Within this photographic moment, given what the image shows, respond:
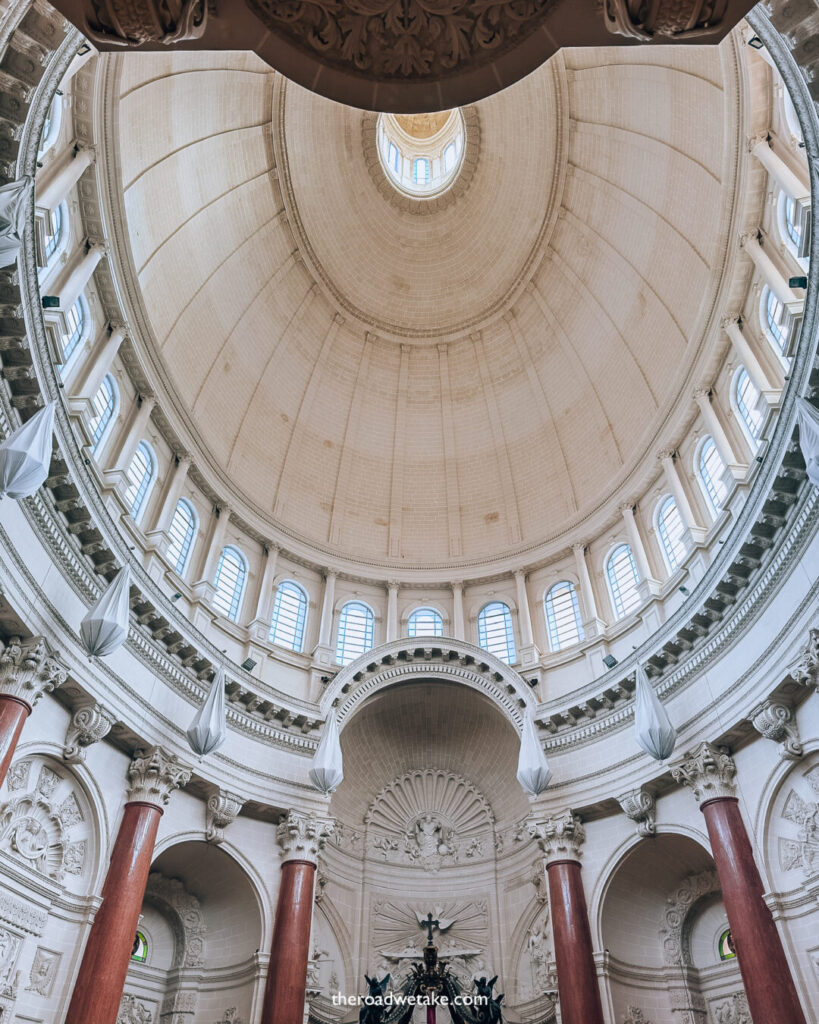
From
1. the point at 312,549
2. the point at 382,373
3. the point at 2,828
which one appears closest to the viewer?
the point at 2,828

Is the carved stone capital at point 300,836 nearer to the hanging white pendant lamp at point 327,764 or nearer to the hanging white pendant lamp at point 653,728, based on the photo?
the hanging white pendant lamp at point 327,764

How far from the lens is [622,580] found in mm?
23734

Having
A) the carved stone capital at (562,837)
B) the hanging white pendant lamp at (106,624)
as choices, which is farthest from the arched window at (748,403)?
the hanging white pendant lamp at (106,624)

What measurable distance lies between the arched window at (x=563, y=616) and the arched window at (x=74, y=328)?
56.6ft

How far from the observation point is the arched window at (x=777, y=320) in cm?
1725

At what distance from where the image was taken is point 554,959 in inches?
721

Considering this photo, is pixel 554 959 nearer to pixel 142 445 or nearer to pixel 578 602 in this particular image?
pixel 578 602

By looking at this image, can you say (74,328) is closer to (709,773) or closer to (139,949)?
(139,949)

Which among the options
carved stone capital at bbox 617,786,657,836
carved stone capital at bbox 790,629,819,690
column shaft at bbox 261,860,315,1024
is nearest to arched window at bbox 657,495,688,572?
carved stone capital at bbox 617,786,657,836

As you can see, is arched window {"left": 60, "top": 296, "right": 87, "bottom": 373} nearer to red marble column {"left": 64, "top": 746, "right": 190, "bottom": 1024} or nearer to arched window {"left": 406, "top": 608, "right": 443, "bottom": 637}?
red marble column {"left": 64, "top": 746, "right": 190, "bottom": 1024}

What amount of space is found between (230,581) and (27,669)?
10416 mm

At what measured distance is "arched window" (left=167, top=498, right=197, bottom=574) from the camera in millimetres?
21609

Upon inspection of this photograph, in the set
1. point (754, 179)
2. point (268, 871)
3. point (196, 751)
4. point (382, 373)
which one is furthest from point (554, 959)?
point (382, 373)

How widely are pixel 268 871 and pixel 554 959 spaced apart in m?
7.76
